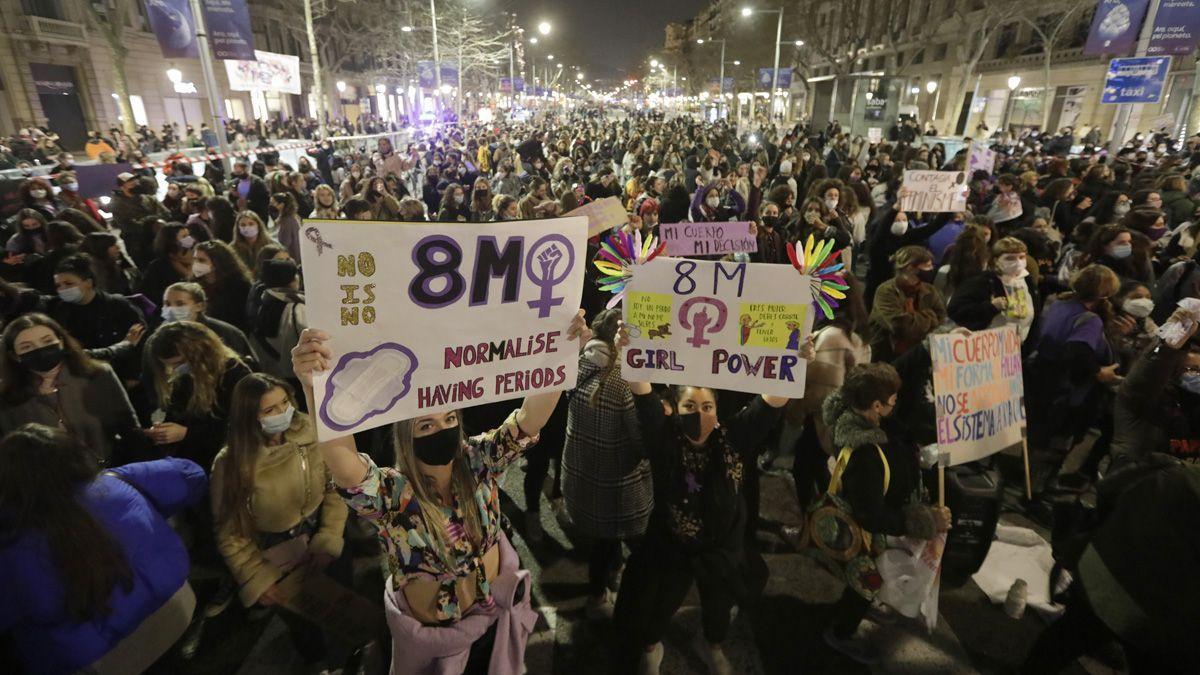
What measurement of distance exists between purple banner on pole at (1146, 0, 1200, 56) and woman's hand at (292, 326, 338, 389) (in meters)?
19.1

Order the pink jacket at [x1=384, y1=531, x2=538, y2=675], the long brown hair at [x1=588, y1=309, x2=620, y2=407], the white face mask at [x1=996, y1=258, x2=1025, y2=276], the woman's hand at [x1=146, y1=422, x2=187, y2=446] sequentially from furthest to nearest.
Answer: the white face mask at [x1=996, y1=258, x2=1025, y2=276], the woman's hand at [x1=146, y1=422, x2=187, y2=446], the long brown hair at [x1=588, y1=309, x2=620, y2=407], the pink jacket at [x1=384, y1=531, x2=538, y2=675]

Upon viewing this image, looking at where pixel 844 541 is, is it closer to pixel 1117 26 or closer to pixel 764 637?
pixel 764 637

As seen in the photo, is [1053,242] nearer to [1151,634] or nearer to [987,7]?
[1151,634]

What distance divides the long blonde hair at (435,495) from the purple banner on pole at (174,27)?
15253 millimetres

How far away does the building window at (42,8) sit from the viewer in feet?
94.2

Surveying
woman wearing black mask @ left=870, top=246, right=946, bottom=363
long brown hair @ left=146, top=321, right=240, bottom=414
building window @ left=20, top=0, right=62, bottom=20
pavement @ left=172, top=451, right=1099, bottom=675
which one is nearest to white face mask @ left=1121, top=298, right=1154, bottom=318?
woman wearing black mask @ left=870, top=246, right=946, bottom=363

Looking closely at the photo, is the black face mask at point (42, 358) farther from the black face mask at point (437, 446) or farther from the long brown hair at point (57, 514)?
the black face mask at point (437, 446)

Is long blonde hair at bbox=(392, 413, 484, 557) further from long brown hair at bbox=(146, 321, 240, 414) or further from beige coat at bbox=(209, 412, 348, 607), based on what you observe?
long brown hair at bbox=(146, 321, 240, 414)

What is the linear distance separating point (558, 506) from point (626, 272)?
2.67m

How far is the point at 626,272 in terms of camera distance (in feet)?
9.39

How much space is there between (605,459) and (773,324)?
1.19 metres

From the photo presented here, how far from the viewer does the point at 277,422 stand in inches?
121

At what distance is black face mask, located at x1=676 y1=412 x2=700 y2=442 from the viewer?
302 centimetres

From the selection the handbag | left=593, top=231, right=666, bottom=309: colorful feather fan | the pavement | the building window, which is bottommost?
the pavement
